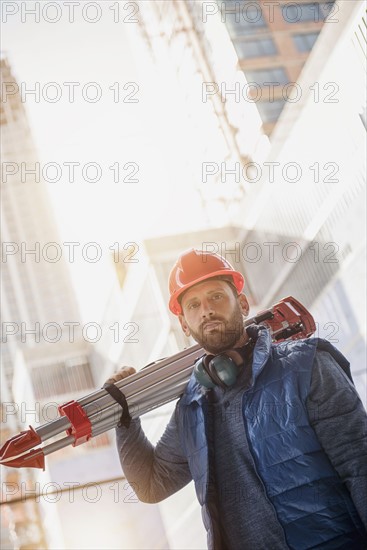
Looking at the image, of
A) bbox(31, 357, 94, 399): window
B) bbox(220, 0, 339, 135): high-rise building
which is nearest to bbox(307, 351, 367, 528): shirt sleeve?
bbox(31, 357, 94, 399): window

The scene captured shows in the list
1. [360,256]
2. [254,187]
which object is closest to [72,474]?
[254,187]

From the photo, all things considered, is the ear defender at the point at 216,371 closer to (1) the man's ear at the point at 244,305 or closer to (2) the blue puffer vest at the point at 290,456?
(2) the blue puffer vest at the point at 290,456

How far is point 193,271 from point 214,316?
0.78ft

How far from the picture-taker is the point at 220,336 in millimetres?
2311

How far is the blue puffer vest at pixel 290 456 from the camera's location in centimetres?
193

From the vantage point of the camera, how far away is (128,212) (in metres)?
8.12

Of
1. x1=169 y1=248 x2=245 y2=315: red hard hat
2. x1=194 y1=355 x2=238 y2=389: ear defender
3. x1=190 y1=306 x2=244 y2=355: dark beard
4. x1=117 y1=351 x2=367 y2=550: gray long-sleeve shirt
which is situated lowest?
x1=117 y1=351 x2=367 y2=550: gray long-sleeve shirt

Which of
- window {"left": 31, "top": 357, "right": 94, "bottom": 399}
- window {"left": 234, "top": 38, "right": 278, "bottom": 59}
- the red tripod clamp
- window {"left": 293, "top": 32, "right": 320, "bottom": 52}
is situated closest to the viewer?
the red tripod clamp

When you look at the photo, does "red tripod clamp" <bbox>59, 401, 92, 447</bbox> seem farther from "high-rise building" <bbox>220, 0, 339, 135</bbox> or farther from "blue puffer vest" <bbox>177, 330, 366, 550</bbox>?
"high-rise building" <bbox>220, 0, 339, 135</bbox>

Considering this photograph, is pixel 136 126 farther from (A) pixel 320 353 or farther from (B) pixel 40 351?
(B) pixel 40 351

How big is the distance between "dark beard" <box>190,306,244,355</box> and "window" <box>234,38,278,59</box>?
80.1 feet

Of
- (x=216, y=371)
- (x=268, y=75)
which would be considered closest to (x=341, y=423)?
(x=216, y=371)

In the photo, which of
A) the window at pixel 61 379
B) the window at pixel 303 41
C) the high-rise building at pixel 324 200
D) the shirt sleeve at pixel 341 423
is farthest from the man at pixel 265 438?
the window at pixel 303 41

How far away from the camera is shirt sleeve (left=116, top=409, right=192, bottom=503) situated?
8.03 ft
